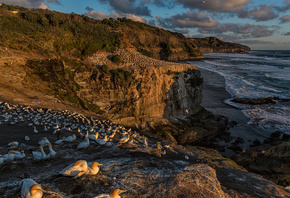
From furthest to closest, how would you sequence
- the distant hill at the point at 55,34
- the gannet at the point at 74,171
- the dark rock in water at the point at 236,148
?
the distant hill at the point at 55,34 < the dark rock in water at the point at 236,148 < the gannet at the point at 74,171

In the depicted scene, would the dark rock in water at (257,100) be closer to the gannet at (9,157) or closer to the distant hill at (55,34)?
the distant hill at (55,34)

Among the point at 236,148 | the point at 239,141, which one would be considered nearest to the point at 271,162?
the point at 236,148

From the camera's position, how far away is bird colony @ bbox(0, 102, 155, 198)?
4.42 m

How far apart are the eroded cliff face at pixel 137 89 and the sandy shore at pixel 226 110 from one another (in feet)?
30.1

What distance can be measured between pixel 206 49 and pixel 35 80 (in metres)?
204

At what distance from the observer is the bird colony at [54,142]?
442 centimetres

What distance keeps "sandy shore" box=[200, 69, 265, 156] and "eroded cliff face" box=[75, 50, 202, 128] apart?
9.16 m

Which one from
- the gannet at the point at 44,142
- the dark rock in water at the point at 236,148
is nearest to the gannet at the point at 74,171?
the gannet at the point at 44,142

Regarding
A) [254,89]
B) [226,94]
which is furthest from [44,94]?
[254,89]

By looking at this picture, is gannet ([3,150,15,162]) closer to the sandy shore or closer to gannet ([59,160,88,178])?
gannet ([59,160,88,178])

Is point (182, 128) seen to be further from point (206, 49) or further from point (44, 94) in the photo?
point (206, 49)

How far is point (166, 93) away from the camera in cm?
2612

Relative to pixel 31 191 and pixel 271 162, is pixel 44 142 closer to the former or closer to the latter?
pixel 31 191

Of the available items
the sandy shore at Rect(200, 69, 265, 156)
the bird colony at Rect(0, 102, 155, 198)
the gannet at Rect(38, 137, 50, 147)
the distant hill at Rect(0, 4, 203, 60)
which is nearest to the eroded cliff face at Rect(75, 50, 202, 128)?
the distant hill at Rect(0, 4, 203, 60)
